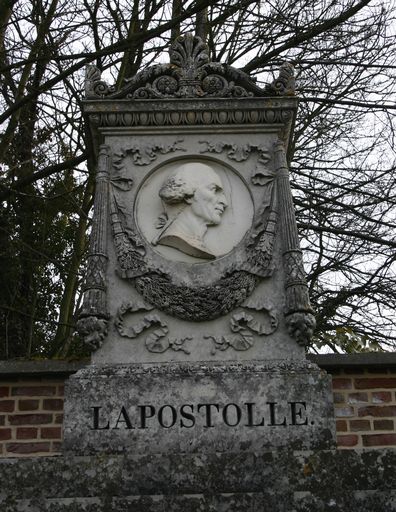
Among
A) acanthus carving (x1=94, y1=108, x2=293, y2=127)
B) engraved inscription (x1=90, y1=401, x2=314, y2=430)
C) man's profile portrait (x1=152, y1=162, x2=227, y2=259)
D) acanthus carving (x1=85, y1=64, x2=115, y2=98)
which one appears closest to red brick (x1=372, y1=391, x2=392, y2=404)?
engraved inscription (x1=90, y1=401, x2=314, y2=430)

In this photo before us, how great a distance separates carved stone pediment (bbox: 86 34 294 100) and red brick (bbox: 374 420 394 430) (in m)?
1.94

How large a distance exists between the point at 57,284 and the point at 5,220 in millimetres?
1036

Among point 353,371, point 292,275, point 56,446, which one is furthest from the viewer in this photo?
point 353,371

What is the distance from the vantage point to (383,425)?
476cm

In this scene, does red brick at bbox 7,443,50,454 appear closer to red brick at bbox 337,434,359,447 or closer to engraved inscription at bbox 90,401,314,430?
engraved inscription at bbox 90,401,314,430

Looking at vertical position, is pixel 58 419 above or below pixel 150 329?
below

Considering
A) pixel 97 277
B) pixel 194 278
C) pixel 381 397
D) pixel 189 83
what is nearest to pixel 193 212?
pixel 194 278

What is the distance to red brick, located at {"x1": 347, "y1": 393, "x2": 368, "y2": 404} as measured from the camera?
4.82 meters

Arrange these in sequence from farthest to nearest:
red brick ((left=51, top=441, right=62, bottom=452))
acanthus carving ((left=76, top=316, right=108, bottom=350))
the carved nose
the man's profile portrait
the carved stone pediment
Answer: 1. red brick ((left=51, top=441, right=62, bottom=452))
2. the carved stone pediment
3. the carved nose
4. the man's profile portrait
5. acanthus carving ((left=76, top=316, right=108, bottom=350))

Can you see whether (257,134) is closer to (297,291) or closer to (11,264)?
(297,291)

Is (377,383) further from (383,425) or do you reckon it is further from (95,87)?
(95,87)

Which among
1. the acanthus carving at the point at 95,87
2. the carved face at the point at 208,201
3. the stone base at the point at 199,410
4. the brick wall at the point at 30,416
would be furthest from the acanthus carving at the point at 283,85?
the brick wall at the point at 30,416

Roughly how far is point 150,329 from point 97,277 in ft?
1.14

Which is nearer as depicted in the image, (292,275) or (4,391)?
(292,275)
